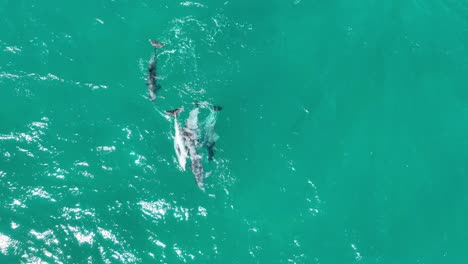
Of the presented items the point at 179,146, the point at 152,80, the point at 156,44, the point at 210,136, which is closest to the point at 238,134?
the point at 210,136

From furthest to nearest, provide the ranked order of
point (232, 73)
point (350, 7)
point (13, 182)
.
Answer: point (350, 7) < point (232, 73) < point (13, 182)

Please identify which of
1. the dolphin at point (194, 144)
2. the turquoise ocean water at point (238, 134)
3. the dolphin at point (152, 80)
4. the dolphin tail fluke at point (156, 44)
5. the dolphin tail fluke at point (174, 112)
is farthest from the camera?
the dolphin at point (152, 80)

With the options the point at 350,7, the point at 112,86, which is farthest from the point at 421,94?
the point at 112,86

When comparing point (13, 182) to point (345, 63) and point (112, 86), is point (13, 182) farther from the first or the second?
point (345, 63)

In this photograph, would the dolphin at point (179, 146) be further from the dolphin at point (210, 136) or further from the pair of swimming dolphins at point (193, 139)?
the dolphin at point (210, 136)

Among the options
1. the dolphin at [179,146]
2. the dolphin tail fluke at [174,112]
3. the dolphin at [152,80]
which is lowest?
the dolphin at [179,146]

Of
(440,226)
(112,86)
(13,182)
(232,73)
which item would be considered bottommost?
(13,182)

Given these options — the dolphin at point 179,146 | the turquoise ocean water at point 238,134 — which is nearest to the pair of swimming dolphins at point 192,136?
the dolphin at point 179,146
